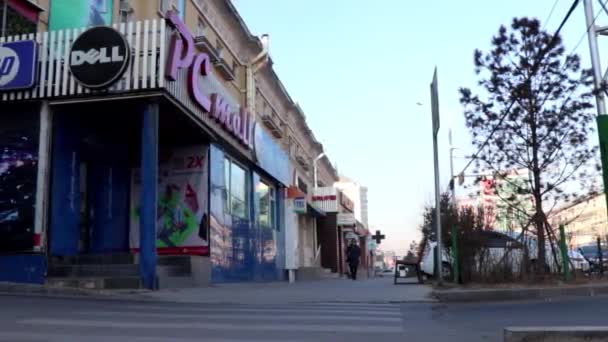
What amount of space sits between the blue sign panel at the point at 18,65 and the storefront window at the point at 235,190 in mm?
7134

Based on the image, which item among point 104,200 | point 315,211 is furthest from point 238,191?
point 315,211

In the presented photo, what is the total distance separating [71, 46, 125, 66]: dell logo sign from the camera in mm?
12641

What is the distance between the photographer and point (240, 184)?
2086 cm

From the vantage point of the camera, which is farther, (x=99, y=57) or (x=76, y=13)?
(x=76, y=13)

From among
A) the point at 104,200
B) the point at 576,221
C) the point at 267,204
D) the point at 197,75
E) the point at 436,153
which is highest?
the point at 197,75

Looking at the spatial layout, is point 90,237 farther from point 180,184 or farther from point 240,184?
point 240,184

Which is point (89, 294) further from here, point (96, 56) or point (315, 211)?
point (315, 211)

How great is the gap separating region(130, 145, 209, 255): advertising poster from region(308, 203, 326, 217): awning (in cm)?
1810

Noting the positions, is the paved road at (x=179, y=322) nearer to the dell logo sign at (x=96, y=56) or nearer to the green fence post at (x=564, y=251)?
the dell logo sign at (x=96, y=56)

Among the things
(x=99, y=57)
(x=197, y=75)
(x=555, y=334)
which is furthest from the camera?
(x=197, y=75)

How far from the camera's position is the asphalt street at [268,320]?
245 inches

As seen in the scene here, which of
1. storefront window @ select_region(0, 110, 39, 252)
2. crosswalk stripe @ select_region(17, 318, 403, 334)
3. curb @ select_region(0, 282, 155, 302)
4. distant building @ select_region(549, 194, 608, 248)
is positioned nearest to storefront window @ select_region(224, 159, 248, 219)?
storefront window @ select_region(0, 110, 39, 252)

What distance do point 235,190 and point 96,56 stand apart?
8.24m

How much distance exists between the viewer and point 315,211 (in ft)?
120
